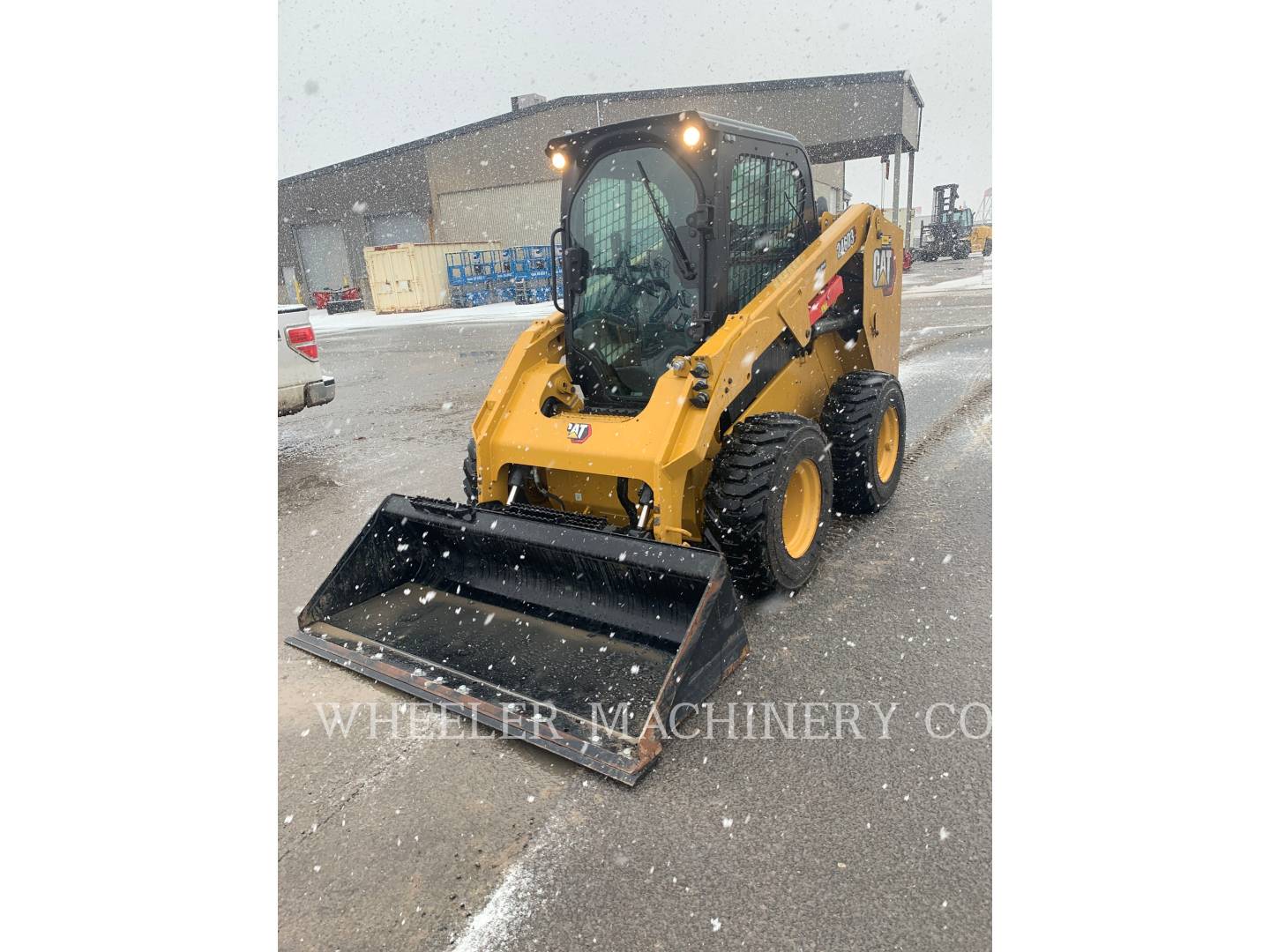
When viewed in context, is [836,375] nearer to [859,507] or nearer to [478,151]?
[859,507]

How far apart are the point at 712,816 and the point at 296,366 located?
5.98m

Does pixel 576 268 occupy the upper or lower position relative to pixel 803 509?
upper

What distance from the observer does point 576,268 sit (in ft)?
13.5

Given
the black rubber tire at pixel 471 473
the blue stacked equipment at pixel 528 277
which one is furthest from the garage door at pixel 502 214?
the black rubber tire at pixel 471 473

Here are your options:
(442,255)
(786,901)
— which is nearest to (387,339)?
(442,255)

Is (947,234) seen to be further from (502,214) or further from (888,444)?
(888,444)

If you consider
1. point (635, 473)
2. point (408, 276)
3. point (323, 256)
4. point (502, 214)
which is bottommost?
point (635, 473)

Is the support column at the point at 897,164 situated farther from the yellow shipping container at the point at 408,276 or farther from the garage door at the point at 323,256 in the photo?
the garage door at the point at 323,256

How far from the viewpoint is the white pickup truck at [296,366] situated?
679 centimetres

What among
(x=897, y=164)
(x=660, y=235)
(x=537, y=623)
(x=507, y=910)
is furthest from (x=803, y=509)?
(x=897, y=164)

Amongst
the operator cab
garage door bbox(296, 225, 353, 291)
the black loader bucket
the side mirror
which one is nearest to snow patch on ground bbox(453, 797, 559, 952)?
the black loader bucket

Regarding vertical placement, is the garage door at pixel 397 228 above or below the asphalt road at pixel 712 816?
above

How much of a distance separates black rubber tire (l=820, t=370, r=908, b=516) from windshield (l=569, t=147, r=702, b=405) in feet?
3.95

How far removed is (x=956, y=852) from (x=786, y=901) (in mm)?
516
